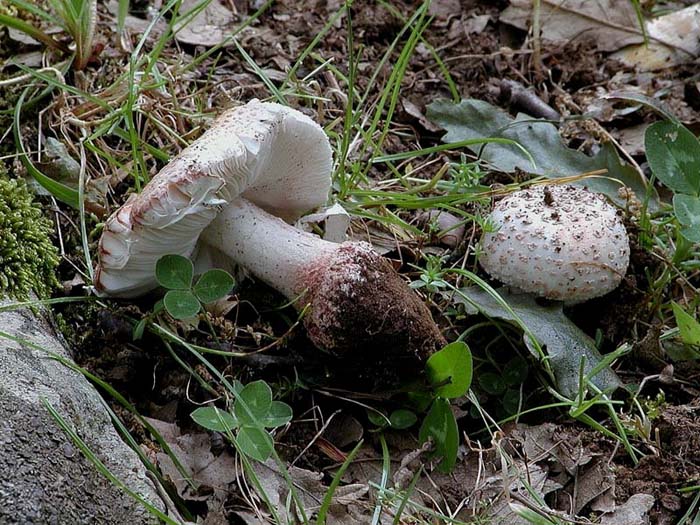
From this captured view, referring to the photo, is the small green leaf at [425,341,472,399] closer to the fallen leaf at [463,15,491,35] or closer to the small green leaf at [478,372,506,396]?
the small green leaf at [478,372,506,396]

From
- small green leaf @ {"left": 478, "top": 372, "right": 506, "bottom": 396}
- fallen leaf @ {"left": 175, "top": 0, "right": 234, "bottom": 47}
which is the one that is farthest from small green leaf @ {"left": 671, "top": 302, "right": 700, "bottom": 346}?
fallen leaf @ {"left": 175, "top": 0, "right": 234, "bottom": 47}

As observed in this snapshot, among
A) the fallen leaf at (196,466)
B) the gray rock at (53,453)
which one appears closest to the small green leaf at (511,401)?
the fallen leaf at (196,466)

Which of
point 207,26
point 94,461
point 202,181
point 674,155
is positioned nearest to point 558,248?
point 674,155

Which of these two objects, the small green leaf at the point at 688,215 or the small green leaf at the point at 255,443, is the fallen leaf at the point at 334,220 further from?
the small green leaf at the point at 688,215

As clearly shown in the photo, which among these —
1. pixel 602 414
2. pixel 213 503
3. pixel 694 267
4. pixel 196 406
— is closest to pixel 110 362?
pixel 196 406

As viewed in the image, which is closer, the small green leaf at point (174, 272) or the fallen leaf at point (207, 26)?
the small green leaf at point (174, 272)

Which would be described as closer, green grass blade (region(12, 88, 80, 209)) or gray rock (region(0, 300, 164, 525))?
gray rock (region(0, 300, 164, 525))

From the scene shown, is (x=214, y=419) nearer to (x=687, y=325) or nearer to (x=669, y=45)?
(x=687, y=325)
